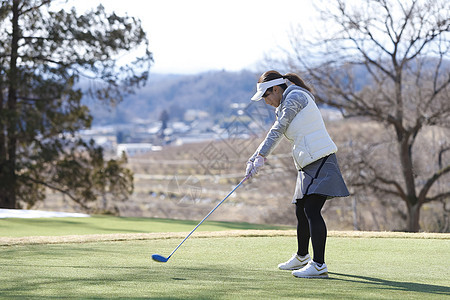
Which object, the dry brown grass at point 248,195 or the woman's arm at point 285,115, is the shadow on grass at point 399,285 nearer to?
the woman's arm at point 285,115

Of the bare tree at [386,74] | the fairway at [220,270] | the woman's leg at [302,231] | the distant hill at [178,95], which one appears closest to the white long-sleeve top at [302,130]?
the woman's leg at [302,231]

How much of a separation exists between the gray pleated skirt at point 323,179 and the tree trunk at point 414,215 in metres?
15.2

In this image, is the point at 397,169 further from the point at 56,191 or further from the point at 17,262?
the point at 17,262

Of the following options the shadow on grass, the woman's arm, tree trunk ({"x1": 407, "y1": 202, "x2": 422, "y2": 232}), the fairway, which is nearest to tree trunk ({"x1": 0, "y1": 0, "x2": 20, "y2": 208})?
tree trunk ({"x1": 407, "y1": 202, "x2": 422, "y2": 232})

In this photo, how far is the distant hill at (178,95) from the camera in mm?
39500

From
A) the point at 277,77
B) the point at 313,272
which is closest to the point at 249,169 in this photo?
the point at 277,77

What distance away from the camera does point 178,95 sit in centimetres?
6675

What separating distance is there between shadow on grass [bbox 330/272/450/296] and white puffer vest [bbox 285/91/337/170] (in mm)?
847

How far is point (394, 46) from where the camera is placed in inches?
736

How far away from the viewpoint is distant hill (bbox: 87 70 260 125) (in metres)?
39.5

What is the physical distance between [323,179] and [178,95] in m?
62.8

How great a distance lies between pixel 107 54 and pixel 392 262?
51.0 ft

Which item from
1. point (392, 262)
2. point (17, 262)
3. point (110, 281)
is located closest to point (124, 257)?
point (17, 262)

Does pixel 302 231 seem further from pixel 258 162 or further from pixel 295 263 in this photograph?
pixel 258 162
